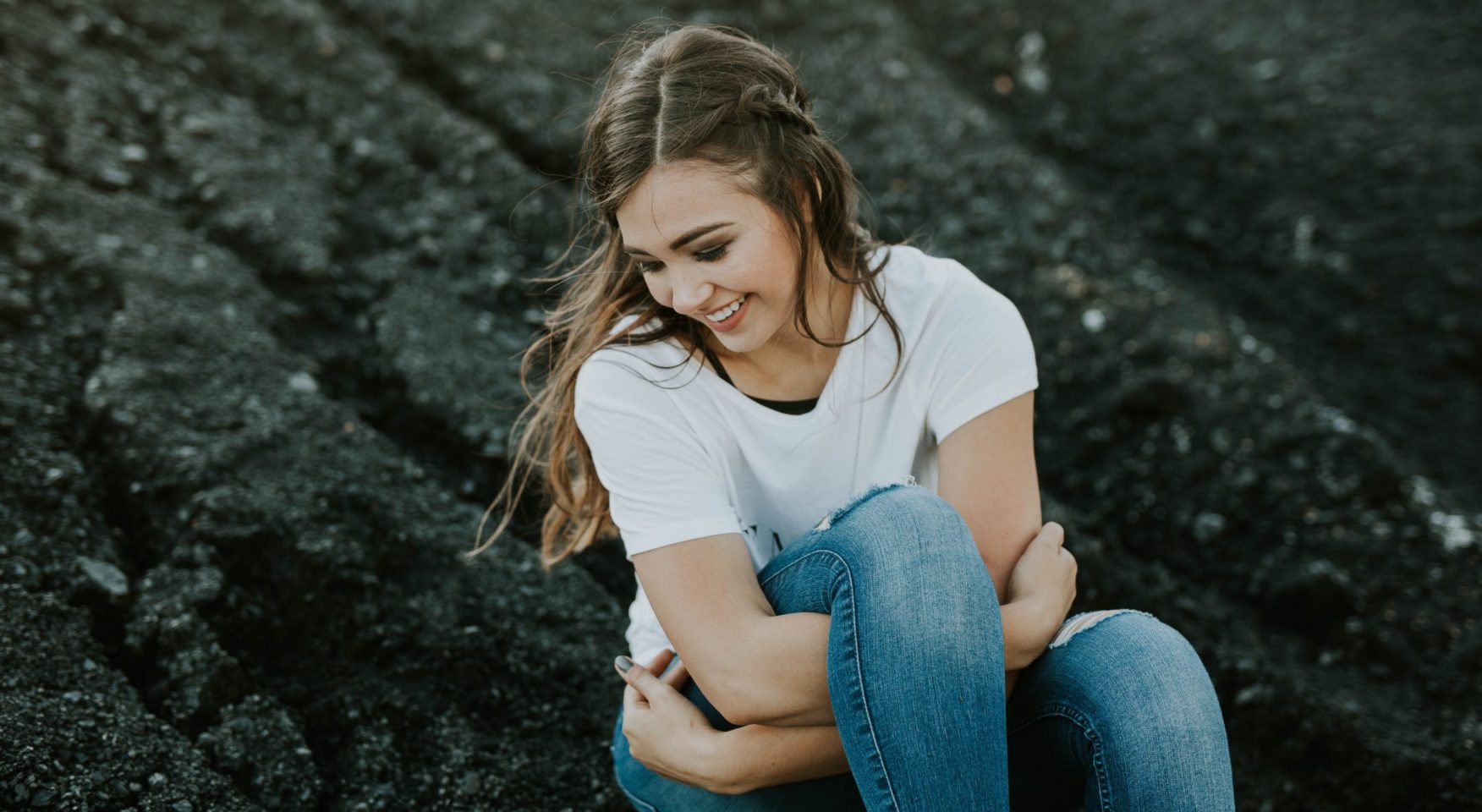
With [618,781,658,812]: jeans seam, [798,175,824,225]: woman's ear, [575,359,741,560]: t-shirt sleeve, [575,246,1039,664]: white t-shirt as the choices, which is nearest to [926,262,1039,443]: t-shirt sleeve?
[575,246,1039,664]: white t-shirt

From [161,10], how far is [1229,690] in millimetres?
3758

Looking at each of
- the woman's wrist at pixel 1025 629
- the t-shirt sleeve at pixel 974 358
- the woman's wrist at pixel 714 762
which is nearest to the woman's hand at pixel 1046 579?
the woman's wrist at pixel 1025 629

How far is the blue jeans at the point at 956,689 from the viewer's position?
1.42m

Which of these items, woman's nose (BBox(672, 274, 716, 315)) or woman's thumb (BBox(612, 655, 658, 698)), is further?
woman's thumb (BBox(612, 655, 658, 698))

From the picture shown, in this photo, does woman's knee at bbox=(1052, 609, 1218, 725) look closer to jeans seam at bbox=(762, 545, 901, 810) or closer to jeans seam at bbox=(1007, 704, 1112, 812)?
jeans seam at bbox=(1007, 704, 1112, 812)

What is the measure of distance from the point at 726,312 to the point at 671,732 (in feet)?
2.14

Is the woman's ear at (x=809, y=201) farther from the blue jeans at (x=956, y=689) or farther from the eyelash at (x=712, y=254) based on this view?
the blue jeans at (x=956, y=689)

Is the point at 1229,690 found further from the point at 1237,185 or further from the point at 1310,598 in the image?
the point at 1237,185

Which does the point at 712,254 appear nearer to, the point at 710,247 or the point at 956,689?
the point at 710,247

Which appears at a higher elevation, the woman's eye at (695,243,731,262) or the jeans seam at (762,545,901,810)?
the woman's eye at (695,243,731,262)

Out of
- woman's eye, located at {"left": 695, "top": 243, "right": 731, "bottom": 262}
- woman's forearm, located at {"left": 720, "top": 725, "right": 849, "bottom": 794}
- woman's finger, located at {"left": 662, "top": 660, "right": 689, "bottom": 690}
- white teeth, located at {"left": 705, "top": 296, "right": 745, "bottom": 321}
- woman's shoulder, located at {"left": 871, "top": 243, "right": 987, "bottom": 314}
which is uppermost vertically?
woman's eye, located at {"left": 695, "top": 243, "right": 731, "bottom": 262}

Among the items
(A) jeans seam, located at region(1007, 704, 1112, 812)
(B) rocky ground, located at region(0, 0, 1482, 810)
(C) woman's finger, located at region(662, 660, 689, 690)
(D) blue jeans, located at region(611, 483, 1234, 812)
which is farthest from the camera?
(B) rocky ground, located at region(0, 0, 1482, 810)

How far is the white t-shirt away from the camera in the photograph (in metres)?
1.64

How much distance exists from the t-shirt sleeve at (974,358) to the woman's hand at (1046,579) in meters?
0.24
